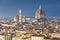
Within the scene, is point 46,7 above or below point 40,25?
above

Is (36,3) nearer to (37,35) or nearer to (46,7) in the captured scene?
(46,7)

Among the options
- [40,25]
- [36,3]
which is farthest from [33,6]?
[40,25]

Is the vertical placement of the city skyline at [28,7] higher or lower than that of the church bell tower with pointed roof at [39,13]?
higher

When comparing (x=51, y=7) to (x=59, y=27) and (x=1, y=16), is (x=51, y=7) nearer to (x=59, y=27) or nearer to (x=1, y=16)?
(x=59, y=27)

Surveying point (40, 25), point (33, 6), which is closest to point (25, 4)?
point (33, 6)

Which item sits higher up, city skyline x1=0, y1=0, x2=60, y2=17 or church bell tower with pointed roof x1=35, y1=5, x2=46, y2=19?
city skyline x1=0, y1=0, x2=60, y2=17

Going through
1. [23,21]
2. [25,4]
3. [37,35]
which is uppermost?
[25,4]

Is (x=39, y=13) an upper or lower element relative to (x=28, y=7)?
lower
